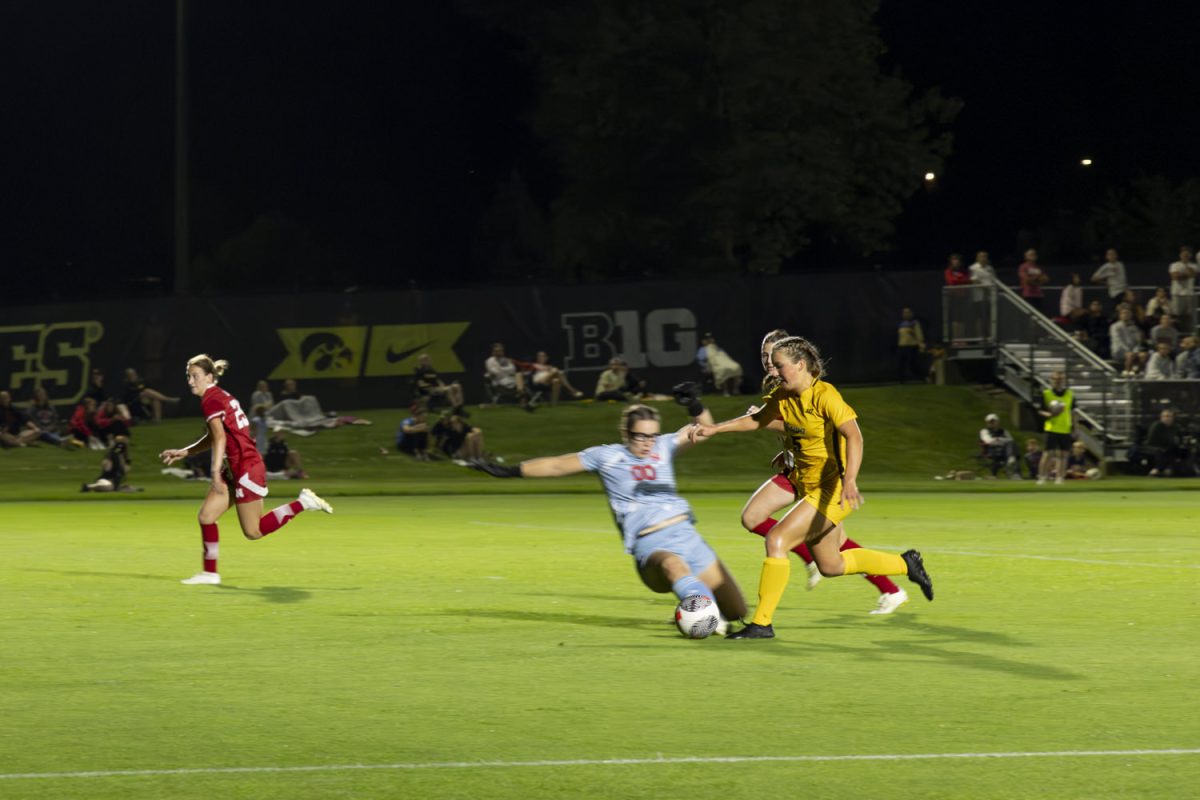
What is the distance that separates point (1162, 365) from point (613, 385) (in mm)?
10724

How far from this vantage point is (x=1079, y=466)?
112 ft

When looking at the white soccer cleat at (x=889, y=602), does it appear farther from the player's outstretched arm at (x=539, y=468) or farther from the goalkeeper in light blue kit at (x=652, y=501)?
the player's outstretched arm at (x=539, y=468)

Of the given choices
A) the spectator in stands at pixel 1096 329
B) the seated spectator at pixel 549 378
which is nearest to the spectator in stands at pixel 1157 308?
the spectator in stands at pixel 1096 329

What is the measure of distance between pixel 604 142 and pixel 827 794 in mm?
54835

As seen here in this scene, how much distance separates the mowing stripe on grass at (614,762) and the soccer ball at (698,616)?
3654 mm

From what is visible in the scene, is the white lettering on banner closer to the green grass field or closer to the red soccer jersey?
the green grass field

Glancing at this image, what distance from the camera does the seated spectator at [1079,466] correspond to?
34.1m

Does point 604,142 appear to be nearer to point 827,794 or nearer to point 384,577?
point 384,577

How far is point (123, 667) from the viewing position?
455 inches

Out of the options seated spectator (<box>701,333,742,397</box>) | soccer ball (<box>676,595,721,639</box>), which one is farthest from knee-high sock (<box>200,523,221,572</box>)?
seated spectator (<box>701,333,742,397</box>)

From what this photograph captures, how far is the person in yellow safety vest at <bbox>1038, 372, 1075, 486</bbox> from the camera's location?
108 feet

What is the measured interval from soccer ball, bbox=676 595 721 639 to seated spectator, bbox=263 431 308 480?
23723 mm

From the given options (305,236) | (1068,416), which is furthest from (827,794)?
(305,236)

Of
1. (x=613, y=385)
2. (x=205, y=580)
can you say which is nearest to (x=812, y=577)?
(x=205, y=580)
